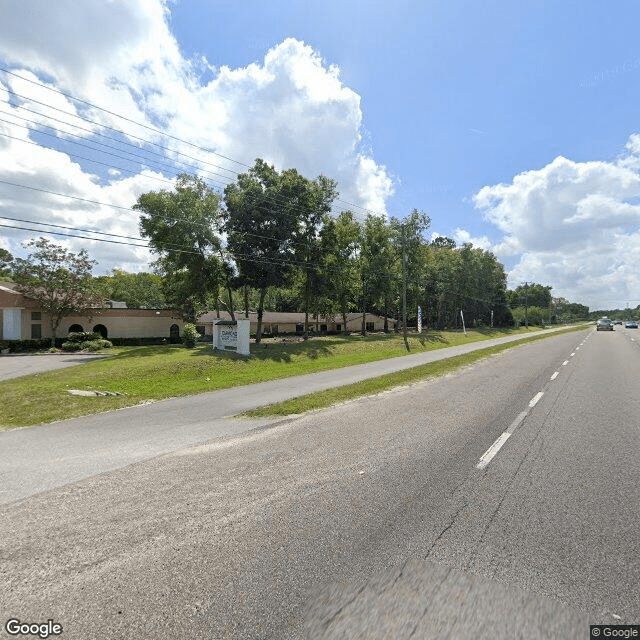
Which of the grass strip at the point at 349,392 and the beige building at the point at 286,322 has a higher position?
the beige building at the point at 286,322

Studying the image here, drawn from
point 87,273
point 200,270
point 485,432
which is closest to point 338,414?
point 485,432

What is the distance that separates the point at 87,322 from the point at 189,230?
625 inches

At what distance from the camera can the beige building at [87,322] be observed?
115ft

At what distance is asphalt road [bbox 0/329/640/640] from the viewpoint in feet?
8.96

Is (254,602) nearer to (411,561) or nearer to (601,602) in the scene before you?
(411,561)

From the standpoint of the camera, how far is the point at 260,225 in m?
31.6

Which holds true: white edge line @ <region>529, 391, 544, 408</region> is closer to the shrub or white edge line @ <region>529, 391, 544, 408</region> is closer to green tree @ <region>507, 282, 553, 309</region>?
the shrub

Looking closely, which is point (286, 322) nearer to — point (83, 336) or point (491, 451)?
point (83, 336)

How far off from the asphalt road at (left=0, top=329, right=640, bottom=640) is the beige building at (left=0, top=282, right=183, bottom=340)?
3861 cm

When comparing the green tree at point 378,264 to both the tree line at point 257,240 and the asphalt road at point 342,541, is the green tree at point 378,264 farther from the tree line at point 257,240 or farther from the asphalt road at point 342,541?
the asphalt road at point 342,541

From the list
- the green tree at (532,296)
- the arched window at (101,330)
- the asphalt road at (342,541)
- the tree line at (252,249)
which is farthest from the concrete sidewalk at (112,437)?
the green tree at (532,296)

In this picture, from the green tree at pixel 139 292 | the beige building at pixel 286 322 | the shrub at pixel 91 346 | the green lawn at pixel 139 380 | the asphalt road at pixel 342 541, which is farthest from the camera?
the green tree at pixel 139 292

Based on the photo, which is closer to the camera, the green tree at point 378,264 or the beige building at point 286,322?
the green tree at point 378,264

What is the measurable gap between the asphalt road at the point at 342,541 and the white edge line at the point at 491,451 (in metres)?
0.04
